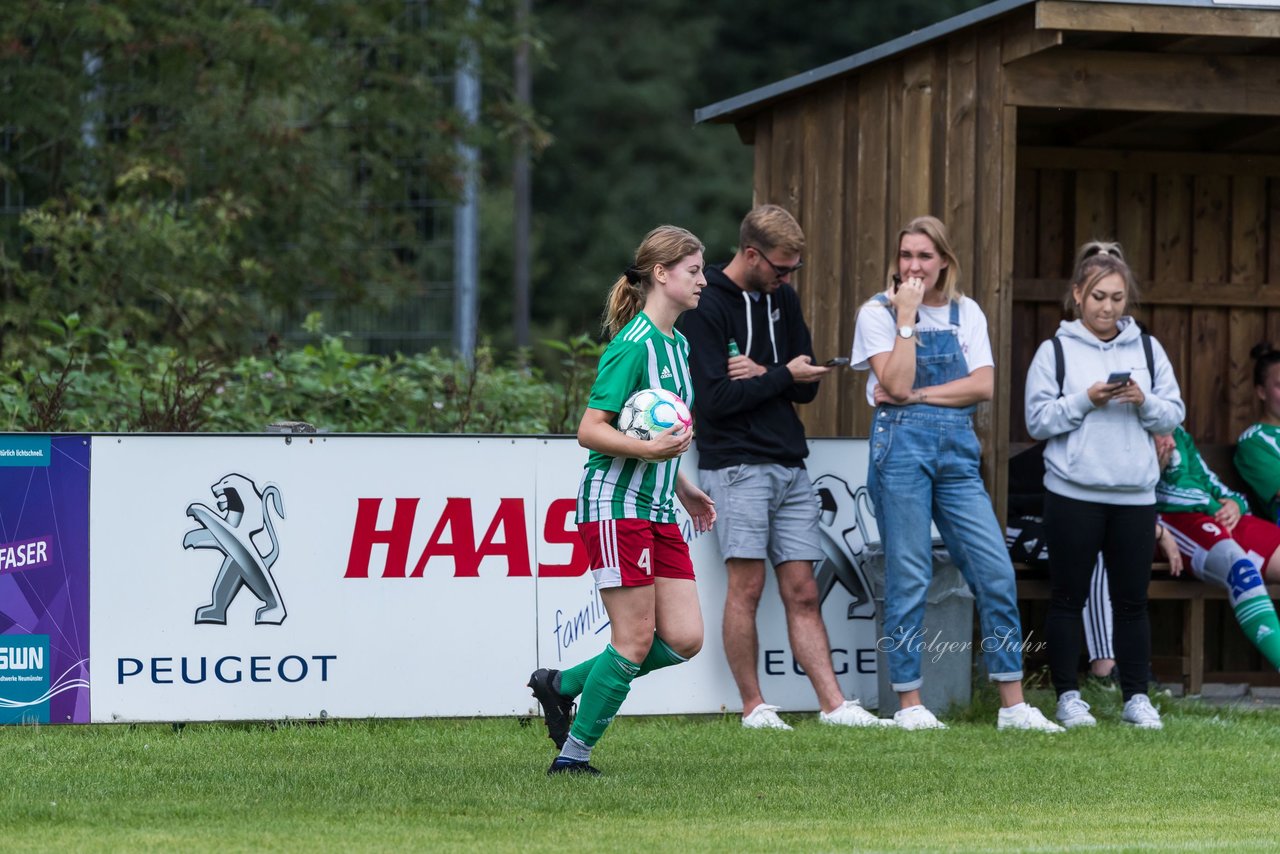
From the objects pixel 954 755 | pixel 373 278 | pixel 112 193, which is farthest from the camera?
pixel 373 278

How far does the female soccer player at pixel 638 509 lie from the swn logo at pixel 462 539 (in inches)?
68.4

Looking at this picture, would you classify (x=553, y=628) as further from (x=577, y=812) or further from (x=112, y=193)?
(x=112, y=193)

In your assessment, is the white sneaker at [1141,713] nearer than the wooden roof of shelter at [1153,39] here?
Yes

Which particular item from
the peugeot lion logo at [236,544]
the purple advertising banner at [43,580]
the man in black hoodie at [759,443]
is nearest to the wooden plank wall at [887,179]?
the man in black hoodie at [759,443]

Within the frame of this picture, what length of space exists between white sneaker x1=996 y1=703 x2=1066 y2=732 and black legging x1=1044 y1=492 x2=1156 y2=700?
1.01 ft

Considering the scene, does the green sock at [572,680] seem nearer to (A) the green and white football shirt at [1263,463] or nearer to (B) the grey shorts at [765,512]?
(B) the grey shorts at [765,512]

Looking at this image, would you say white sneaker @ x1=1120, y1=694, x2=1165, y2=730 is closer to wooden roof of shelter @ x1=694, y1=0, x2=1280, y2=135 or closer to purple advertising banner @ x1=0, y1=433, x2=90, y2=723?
wooden roof of shelter @ x1=694, y1=0, x2=1280, y2=135

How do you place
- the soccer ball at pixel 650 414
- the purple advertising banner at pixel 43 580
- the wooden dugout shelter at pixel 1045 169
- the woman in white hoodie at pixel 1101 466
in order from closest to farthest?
the soccer ball at pixel 650 414
the purple advertising banner at pixel 43 580
the woman in white hoodie at pixel 1101 466
the wooden dugout shelter at pixel 1045 169

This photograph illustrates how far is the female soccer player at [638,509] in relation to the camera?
250 inches

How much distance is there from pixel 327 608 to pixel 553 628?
99 cm

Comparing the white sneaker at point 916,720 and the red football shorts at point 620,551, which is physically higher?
the red football shorts at point 620,551

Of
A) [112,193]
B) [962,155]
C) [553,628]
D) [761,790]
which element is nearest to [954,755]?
[761,790]

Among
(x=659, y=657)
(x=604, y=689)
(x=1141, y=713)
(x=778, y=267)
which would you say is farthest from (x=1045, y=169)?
(x=604, y=689)

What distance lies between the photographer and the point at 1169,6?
340 inches
